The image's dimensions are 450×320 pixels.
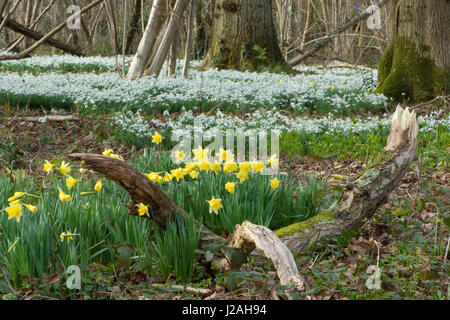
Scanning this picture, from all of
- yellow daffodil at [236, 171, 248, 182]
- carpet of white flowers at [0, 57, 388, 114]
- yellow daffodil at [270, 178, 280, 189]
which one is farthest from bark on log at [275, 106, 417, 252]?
carpet of white flowers at [0, 57, 388, 114]

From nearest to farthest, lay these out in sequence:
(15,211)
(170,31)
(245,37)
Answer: (15,211) → (170,31) → (245,37)

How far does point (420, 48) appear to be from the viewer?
7250mm

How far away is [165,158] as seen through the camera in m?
3.92

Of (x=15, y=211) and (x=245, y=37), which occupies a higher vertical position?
(x=245, y=37)

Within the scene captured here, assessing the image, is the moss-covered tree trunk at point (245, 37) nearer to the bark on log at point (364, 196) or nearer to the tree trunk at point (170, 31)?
the tree trunk at point (170, 31)

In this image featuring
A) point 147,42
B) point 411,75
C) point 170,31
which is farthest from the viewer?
point 147,42

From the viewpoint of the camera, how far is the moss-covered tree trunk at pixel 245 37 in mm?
10828

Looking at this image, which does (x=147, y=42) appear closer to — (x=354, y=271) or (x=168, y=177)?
(x=168, y=177)

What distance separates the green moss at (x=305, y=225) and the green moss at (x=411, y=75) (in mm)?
4842

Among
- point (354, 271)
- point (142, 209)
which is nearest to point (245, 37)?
point (142, 209)

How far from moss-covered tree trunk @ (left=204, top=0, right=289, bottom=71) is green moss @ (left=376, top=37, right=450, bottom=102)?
3.58 meters

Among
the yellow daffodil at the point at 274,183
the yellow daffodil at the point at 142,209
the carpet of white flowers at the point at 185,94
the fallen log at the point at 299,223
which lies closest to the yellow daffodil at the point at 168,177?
the fallen log at the point at 299,223

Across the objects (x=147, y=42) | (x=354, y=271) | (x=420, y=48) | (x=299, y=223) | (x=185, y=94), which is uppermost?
(x=147, y=42)

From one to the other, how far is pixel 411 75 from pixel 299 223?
5.31 metres
